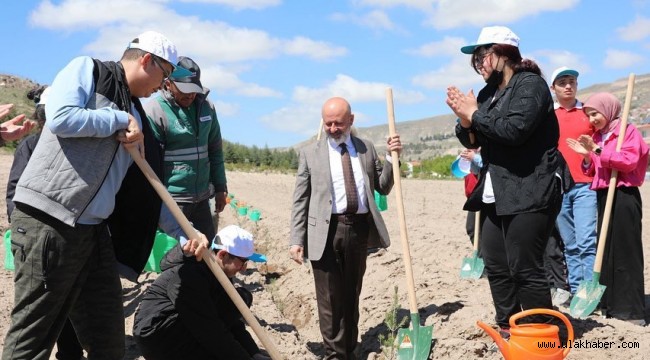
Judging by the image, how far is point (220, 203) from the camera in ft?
16.7

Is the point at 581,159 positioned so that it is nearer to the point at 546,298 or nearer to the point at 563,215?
the point at 563,215

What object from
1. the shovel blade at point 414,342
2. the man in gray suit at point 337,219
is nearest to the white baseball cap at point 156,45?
the man in gray suit at point 337,219

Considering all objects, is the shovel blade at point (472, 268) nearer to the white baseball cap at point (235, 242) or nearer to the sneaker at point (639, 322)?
the sneaker at point (639, 322)

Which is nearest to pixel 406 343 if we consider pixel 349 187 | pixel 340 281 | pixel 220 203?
pixel 340 281

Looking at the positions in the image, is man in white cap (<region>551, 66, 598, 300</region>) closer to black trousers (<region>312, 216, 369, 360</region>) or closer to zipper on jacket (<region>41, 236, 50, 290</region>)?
black trousers (<region>312, 216, 369, 360</region>)

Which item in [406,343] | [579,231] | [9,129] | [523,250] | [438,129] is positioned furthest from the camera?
[438,129]

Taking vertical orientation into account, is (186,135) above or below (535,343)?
above

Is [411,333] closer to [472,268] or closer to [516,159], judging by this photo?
[516,159]

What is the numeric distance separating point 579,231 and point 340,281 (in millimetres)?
2168

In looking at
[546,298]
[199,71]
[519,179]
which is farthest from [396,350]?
[199,71]

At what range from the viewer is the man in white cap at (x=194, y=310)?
11.9 ft

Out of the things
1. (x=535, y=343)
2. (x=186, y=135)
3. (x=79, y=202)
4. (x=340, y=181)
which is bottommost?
(x=535, y=343)

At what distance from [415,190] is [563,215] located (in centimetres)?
1295

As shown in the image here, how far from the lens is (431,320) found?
5234mm
